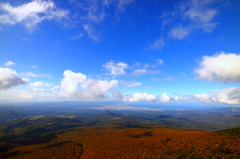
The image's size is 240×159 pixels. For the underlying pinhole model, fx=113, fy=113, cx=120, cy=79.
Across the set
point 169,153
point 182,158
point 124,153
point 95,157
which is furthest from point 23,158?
point 182,158

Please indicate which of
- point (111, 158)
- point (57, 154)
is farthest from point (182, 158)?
point (57, 154)

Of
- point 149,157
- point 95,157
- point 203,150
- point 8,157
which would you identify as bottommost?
point 8,157

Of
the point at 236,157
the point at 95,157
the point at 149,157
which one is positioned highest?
the point at 236,157

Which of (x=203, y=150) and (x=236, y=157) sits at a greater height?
(x=236, y=157)

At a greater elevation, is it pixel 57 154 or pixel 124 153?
pixel 124 153

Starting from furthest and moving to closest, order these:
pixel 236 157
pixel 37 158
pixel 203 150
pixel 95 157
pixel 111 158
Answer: pixel 37 158 → pixel 95 157 → pixel 111 158 → pixel 203 150 → pixel 236 157

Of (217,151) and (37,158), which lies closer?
(217,151)

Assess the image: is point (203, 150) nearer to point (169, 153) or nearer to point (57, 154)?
point (169, 153)

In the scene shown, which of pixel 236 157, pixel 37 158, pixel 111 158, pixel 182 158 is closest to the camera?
pixel 236 157

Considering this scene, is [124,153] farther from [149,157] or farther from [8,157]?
[8,157]
